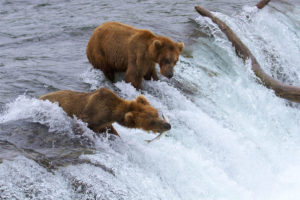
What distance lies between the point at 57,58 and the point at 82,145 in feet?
12.2

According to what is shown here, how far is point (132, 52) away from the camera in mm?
6309

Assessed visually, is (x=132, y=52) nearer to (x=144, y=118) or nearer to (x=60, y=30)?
(x=144, y=118)

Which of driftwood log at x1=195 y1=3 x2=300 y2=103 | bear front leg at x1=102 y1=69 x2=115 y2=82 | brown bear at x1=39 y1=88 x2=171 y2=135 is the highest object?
brown bear at x1=39 y1=88 x2=171 y2=135

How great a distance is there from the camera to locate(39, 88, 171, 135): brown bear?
183 inches

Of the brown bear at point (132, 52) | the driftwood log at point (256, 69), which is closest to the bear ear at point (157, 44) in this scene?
the brown bear at point (132, 52)

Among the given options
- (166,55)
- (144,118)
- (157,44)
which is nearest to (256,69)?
(166,55)

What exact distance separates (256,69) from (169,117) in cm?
320

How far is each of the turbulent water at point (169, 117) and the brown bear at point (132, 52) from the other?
219 mm

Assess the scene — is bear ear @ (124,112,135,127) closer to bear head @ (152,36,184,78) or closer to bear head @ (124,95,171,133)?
bear head @ (124,95,171,133)

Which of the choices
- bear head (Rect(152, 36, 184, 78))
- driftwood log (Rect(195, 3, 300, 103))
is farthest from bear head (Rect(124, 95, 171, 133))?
driftwood log (Rect(195, 3, 300, 103))

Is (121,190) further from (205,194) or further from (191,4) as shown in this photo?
(191,4)

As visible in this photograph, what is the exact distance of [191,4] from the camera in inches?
502

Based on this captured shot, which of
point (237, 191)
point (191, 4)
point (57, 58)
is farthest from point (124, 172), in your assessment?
point (191, 4)

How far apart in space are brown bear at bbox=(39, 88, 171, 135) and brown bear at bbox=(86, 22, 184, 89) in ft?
4.48
